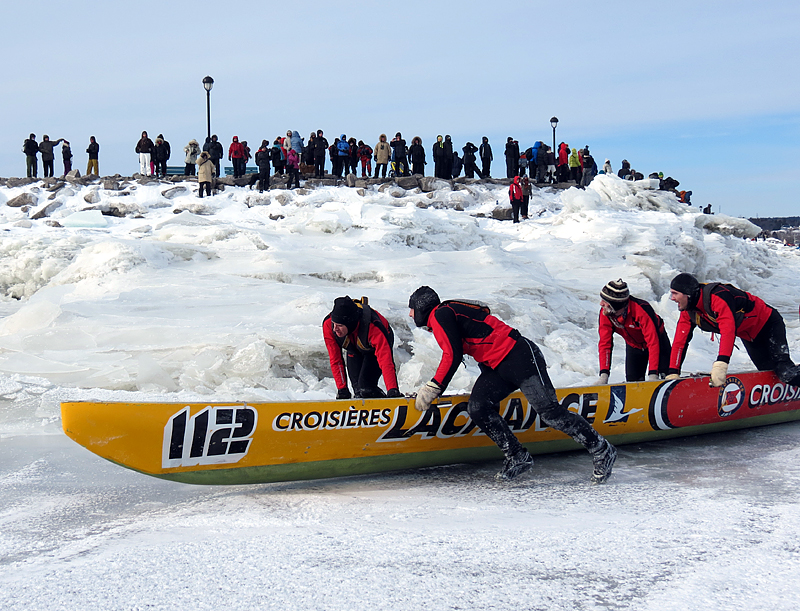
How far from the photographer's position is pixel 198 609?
8.35ft

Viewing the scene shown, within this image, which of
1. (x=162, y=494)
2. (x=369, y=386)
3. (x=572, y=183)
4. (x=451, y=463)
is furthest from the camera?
(x=572, y=183)

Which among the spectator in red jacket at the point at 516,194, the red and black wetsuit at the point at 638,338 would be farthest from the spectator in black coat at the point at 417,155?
the red and black wetsuit at the point at 638,338

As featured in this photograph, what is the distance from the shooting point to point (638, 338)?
5.59m

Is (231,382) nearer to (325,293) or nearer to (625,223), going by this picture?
(325,293)

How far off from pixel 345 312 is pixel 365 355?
56 centimetres

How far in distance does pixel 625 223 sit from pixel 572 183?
5.29 meters

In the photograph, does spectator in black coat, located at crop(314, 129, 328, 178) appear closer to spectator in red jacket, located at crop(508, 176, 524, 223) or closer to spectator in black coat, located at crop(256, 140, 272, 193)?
spectator in black coat, located at crop(256, 140, 272, 193)

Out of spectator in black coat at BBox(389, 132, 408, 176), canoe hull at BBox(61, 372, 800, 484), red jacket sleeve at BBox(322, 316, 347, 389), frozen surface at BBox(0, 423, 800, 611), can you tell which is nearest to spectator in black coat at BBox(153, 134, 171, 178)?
spectator in black coat at BBox(389, 132, 408, 176)

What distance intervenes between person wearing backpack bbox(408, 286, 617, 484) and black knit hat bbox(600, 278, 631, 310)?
1050mm

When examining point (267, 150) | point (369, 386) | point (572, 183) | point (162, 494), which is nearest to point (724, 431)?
point (369, 386)

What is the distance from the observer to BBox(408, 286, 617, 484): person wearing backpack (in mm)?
4125

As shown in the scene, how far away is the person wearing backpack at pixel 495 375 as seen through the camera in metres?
4.12

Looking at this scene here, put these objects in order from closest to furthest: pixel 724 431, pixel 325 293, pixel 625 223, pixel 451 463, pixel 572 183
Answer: pixel 451 463
pixel 724 431
pixel 325 293
pixel 625 223
pixel 572 183

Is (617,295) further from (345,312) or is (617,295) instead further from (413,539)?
(413,539)
